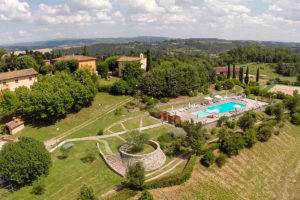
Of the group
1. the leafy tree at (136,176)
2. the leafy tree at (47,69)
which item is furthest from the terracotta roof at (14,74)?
the leafy tree at (136,176)

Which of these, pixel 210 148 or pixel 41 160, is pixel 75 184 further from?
pixel 210 148

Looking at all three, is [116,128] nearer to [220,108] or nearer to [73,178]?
[73,178]

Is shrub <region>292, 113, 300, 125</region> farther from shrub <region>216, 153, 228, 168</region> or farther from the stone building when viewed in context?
the stone building

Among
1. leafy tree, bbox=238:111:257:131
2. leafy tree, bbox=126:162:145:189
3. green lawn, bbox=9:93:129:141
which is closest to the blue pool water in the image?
leafy tree, bbox=238:111:257:131

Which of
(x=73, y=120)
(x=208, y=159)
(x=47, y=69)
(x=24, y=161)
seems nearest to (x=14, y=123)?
(x=73, y=120)

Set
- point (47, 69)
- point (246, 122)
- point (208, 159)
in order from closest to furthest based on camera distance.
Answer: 1. point (208, 159)
2. point (246, 122)
3. point (47, 69)

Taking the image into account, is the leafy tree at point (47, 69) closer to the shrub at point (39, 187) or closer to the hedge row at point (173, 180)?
the shrub at point (39, 187)
